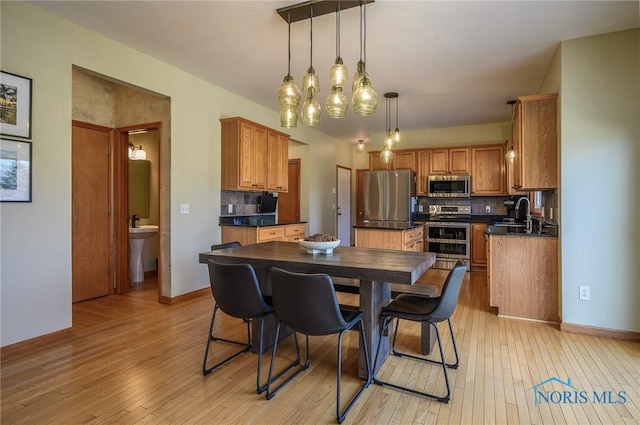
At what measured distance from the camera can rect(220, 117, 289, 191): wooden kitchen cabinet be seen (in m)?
4.43

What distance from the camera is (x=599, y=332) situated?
118 inches

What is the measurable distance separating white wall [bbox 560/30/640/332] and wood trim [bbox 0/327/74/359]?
4.30 meters

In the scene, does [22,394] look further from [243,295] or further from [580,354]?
[580,354]

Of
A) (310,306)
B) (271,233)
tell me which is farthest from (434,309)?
(271,233)

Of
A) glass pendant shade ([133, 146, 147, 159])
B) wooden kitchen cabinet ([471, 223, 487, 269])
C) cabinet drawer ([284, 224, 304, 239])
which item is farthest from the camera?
wooden kitchen cabinet ([471, 223, 487, 269])

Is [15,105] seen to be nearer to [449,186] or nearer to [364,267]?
[364,267]

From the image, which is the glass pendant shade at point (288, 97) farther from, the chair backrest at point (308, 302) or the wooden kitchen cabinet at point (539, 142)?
the wooden kitchen cabinet at point (539, 142)

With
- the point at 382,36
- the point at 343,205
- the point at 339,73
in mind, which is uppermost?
the point at 382,36

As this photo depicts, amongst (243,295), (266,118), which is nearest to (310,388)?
(243,295)

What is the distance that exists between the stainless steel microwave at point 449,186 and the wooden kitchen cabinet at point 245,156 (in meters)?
3.23

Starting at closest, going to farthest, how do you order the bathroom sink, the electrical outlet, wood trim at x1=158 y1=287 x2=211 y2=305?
1. the electrical outlet
2. wood trim at x1=158 y1=287 x2=211 y2=305
3. the bathroom sink

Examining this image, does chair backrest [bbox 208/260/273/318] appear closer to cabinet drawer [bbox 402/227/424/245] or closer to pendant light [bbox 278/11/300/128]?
pendant light [bbox 278/11/300/128]

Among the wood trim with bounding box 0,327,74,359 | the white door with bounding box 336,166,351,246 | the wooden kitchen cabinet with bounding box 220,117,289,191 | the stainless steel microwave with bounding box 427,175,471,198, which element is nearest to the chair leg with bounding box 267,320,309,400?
the wood trim with bounding box 0,327,74,359

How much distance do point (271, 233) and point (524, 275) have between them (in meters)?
2.96
